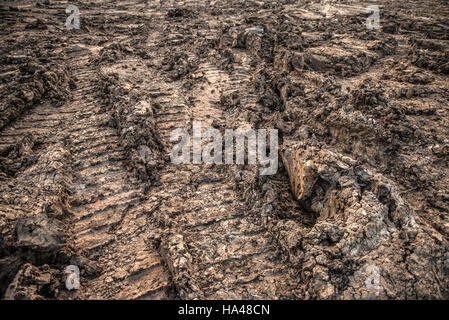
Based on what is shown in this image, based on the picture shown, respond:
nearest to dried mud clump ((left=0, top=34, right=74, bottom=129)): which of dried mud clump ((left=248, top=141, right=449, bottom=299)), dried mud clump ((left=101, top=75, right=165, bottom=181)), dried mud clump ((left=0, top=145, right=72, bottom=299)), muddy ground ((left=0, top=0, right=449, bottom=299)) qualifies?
muddy ground ((left=0, top=0, right=449, bottom=299))

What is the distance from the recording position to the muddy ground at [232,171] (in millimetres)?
2941

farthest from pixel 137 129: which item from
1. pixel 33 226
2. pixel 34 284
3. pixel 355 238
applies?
pixel 355 238

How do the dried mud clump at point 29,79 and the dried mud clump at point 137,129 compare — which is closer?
the dried mud clump at point 137,129

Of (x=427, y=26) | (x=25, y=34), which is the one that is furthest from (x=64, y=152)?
(x=427, y=26)

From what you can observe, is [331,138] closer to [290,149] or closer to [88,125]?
[290,149]

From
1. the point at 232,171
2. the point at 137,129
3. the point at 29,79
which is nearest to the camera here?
the point at 232,171

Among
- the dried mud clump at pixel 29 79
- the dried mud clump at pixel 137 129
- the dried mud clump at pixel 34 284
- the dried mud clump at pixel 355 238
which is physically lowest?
the dried mud clump at pixel 34 284

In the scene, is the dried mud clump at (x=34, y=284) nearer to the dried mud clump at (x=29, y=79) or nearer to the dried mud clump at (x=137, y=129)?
the dried mud clump at (x=137, y=129)

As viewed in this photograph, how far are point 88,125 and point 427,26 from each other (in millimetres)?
9599

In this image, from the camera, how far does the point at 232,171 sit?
4.41 m

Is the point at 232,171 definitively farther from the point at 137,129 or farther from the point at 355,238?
the point at 355,238

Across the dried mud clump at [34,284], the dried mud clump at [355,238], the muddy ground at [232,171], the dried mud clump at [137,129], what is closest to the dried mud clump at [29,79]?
the muddy ground at [232,171]

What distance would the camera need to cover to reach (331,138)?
14.3 ft

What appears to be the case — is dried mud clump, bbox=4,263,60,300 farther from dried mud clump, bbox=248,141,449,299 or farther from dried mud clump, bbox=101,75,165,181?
dried mud clump, bbox=248,141,449,299
